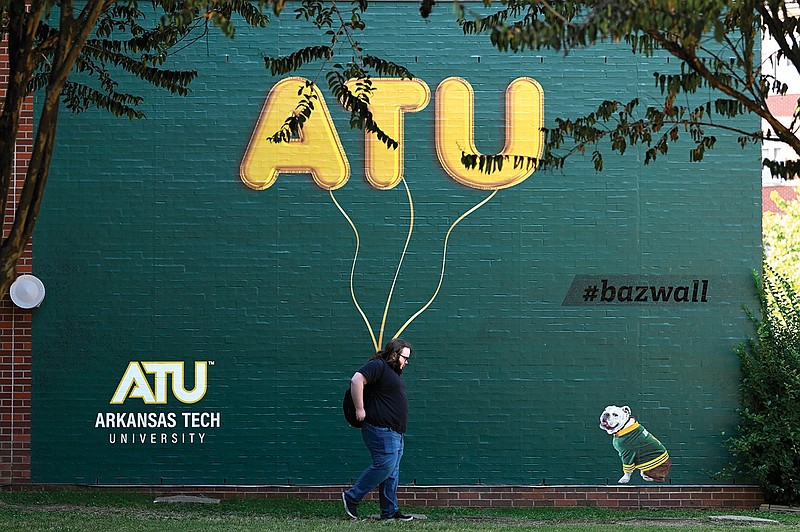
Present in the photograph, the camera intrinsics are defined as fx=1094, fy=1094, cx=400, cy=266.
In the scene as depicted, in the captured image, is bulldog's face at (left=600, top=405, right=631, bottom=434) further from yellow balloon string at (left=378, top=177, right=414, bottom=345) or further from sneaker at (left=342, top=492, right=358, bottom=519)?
sneaker at (left=342, top=492, right=358, bottom=519)

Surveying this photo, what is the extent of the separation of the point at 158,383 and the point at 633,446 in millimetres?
5286

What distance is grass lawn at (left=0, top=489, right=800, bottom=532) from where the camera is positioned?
9.63 metres

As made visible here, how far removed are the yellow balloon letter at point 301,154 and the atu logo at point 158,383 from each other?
2189mm

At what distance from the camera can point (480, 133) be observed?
1227cm

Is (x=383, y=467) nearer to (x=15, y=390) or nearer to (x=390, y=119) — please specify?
(x=390, y=119)

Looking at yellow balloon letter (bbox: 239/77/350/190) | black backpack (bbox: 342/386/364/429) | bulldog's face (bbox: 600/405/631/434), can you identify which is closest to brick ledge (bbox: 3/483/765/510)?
bulldog's face (bbox: 600/405/631/434)

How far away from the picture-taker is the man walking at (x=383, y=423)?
10086 mm

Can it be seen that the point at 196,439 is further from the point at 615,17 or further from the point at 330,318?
the point at 615,17

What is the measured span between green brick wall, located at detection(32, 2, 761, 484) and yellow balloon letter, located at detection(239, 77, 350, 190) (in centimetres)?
11

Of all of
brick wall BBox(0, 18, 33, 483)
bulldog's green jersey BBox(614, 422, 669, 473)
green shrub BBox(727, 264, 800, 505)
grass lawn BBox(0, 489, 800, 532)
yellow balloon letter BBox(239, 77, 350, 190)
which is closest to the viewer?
grass lawn BBox(0, 489, 800, 532)

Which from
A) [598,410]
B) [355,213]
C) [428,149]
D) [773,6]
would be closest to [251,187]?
[355,213]

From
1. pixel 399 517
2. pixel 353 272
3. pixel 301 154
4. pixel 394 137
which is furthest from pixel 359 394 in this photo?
pixel 394 137

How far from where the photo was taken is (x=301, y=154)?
12195 mm

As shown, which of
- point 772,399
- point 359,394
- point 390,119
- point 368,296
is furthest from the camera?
point 390,119
